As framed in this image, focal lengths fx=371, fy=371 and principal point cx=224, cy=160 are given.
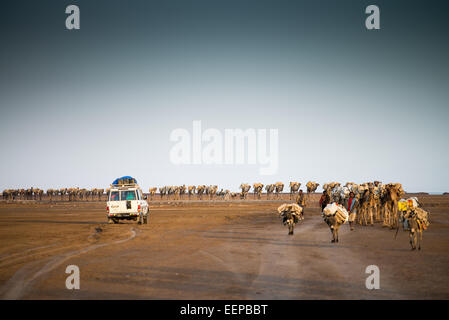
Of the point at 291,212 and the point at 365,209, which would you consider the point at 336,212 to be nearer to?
the point at 291,212

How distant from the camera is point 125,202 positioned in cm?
2381

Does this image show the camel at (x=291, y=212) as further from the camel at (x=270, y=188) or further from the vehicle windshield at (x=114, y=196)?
the camel at (x=270, y=188)

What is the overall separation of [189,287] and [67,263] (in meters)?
4.97

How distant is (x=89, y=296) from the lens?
7363mm

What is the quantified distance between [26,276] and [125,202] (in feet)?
48.0

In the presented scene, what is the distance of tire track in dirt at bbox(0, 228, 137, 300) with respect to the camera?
299 inches

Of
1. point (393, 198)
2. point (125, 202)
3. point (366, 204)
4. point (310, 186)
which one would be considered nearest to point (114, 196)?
point (125, 202)

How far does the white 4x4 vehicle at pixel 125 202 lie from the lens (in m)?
23.8

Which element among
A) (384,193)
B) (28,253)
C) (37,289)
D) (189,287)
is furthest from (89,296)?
(384,193)

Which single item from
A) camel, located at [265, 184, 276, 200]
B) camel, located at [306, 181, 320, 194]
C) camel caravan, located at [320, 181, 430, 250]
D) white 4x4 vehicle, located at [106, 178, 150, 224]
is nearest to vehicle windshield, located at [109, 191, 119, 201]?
white 4x4 vehicle, located at [106, 178, 150, 224]
